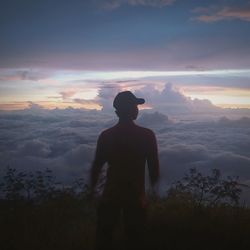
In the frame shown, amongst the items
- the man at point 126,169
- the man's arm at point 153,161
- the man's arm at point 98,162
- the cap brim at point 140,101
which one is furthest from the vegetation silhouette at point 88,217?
the cap brim at point 140,101

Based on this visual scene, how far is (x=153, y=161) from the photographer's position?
4.61m

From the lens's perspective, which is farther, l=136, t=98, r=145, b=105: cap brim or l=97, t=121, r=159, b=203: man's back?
l=136, t=98, r=145, b=105: cap brim

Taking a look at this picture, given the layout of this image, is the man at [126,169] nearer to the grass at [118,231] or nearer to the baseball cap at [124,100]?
the baseball cap at [124,100]

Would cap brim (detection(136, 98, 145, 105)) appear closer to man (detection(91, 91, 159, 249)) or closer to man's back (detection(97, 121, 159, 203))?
man (detection(91, 91, 159, 249))

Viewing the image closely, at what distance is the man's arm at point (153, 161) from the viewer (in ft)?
15.0

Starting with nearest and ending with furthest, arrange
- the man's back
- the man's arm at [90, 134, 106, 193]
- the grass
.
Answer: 1. the man's back
2. the man's arm at [90, 134, 106, 193]
3. the grass

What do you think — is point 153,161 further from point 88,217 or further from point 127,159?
point 88,217

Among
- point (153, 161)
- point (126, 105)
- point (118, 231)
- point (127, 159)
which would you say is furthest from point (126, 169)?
point (118, 231)

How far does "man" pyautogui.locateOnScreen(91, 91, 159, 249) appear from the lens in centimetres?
453

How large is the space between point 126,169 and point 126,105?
30.4 inches

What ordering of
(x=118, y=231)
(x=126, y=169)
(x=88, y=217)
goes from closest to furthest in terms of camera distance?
(x=126, y=169) → (x=118, y=231) → (x=88, y=217)

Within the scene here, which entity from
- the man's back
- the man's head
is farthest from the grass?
the man's head

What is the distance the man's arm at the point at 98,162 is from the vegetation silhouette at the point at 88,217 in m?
0.30

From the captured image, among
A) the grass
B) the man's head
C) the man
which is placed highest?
the man's head
